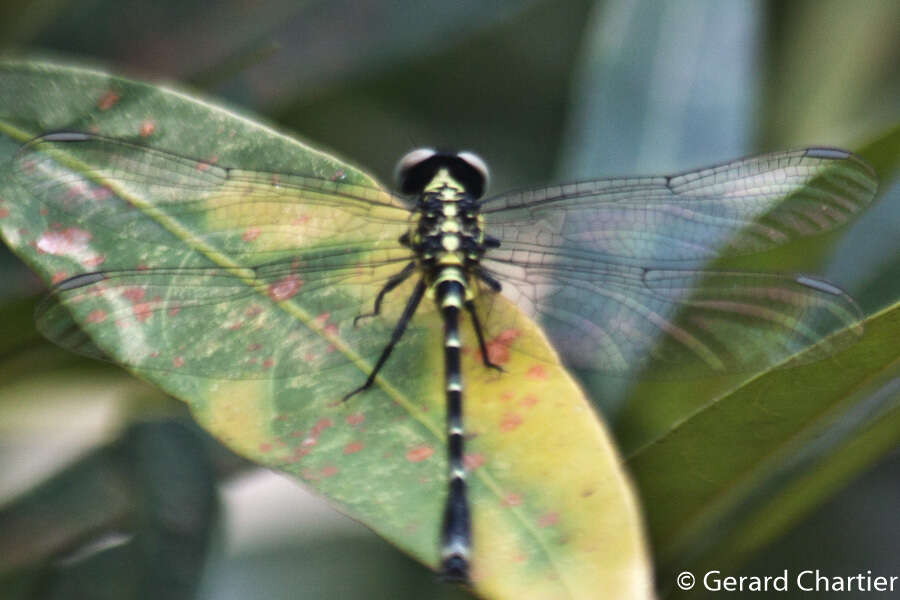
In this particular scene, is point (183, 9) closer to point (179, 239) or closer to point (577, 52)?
point (179, 239)

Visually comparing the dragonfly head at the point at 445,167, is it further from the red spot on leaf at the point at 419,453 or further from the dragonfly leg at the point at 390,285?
the red spot on leaf at the point at 419,453

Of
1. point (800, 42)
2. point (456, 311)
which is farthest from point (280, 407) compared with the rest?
point (800, 42)

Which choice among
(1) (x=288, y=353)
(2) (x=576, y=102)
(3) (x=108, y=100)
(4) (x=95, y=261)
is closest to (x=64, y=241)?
(4) (x=95, y=261)

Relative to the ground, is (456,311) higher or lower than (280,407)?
higher

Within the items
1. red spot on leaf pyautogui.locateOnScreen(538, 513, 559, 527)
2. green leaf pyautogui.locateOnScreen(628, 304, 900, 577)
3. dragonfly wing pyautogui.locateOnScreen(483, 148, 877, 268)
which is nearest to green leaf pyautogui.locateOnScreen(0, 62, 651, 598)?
red spot on leaf pyautogui.locateOnScreen(538, 513, 559, 527)

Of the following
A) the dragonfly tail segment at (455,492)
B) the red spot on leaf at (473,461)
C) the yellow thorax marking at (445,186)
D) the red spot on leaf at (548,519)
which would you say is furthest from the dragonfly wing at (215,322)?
the yellow thorax marking at (445,186)

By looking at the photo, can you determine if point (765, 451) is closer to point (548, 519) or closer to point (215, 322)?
point (548, 519)
